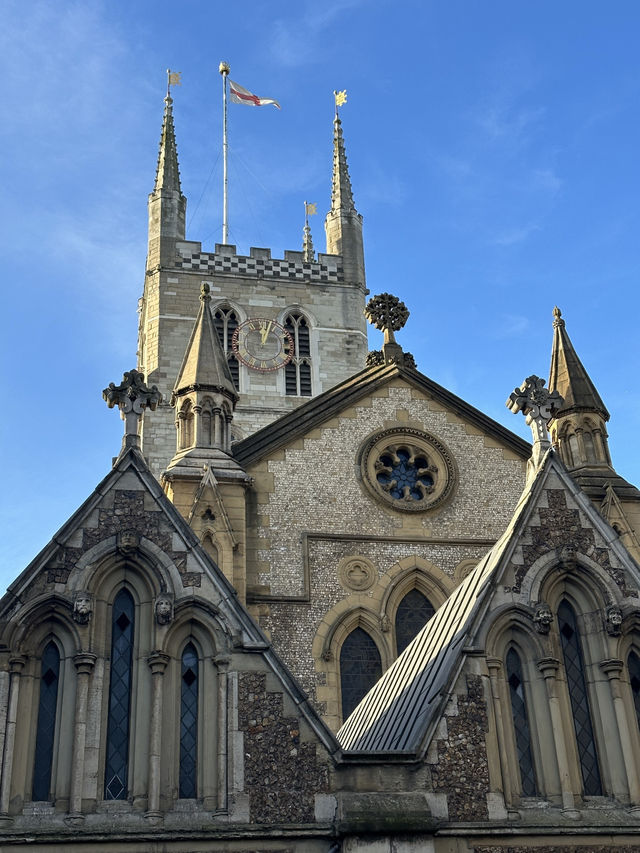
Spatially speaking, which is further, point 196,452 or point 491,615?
point 196,452

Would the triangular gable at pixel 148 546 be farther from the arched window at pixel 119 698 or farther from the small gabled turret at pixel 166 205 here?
the small gabled turret at pixel 166 205

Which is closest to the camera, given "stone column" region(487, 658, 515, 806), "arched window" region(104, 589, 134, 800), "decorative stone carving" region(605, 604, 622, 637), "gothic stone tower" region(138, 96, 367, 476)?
"arched window" region(104, 589, 134, 800)

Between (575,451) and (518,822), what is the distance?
10062mm

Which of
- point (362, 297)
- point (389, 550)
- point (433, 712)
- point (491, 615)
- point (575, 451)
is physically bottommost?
point (433, 712)

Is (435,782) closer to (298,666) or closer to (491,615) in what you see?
(491,615)

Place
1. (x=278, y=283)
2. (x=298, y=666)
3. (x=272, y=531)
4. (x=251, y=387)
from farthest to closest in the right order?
(x=278, y=283), (x=251, y=387), (x=272, y=531), (x=298, y=666)

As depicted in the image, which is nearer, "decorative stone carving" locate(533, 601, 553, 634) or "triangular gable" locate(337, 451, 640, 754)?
"triangular gable" locate(337, 451, 640, 754)

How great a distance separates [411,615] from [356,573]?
122 cm

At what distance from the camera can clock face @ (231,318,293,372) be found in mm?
53250

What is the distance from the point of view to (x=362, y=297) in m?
57.3

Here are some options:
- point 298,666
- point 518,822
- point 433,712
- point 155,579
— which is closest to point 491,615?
point 433,712

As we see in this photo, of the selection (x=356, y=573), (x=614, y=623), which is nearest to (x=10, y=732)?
(x=614, y=623)

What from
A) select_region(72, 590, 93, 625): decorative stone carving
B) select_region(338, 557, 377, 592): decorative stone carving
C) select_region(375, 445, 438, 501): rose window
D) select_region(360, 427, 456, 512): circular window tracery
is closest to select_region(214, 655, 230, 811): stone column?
select_region(72, 590, 93, 625): decorative stone carving

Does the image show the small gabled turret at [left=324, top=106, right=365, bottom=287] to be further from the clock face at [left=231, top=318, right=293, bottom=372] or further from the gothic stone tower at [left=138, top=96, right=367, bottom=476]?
the clock face at [left=231, top=318, right=293, bottom=372]
